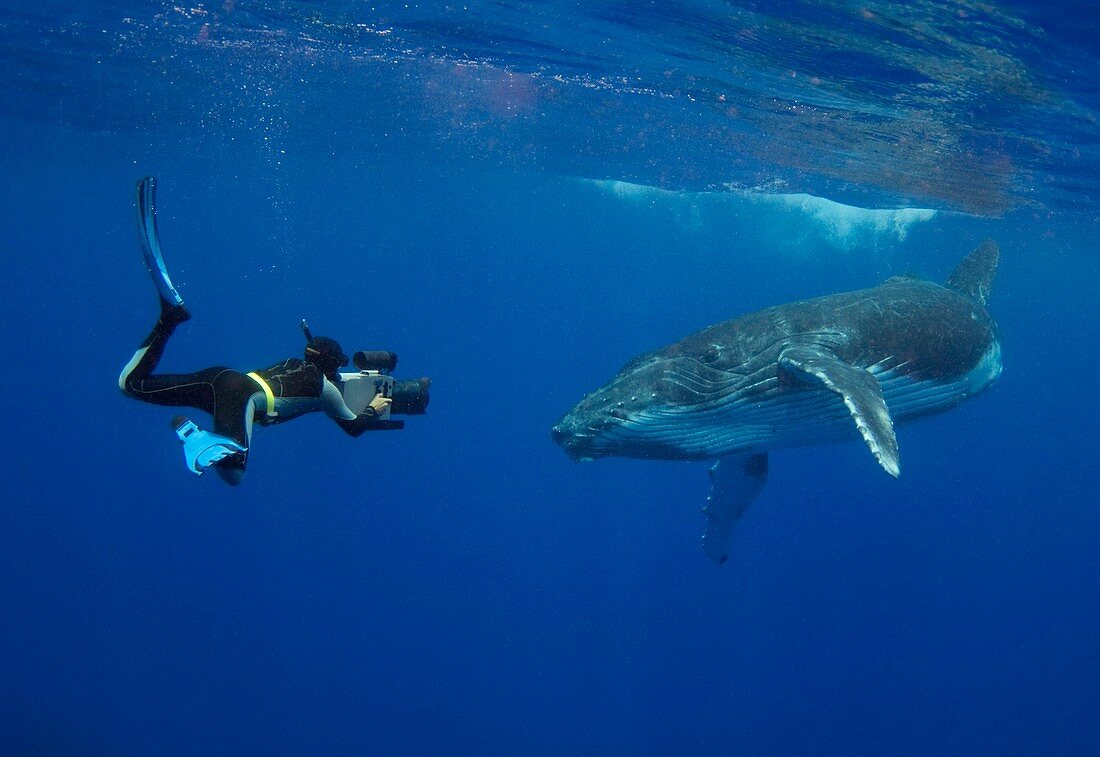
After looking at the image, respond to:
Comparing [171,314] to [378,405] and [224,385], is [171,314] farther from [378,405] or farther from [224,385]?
[378,405]

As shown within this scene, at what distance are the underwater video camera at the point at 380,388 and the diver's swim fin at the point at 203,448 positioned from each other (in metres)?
1.23

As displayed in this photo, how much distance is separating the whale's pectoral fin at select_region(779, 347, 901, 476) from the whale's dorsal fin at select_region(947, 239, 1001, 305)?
4.65 metres

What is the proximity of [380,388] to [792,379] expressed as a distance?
11.9 feet

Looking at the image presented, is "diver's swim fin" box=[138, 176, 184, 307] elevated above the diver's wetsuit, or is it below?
above

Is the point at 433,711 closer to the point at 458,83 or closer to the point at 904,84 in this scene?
the point at 458,83

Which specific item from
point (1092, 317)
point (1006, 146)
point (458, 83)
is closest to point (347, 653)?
point (458, 83)

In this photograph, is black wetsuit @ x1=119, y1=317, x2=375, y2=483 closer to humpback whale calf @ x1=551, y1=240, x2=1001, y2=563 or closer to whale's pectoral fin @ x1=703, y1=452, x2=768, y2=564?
humpback whale calf @ x1=551, y1=240, x2=1001, y2=563

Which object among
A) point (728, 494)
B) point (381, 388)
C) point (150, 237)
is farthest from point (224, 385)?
point (728, 494)

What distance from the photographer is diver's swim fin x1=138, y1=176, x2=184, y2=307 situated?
4961 millimetres

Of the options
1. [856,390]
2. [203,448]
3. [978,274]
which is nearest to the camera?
[203,448]

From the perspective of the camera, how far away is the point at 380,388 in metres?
5.94

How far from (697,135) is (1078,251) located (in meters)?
21.3

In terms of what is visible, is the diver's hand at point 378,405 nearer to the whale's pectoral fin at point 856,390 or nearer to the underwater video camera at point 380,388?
the underwater video camera at point 380,388

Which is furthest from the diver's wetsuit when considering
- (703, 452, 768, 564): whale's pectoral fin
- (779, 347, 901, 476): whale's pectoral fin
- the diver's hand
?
(703, 452, 768, 564): whale's pectoral fin
